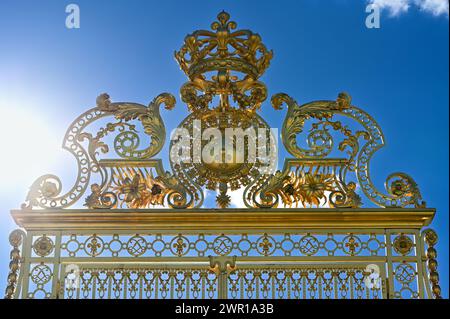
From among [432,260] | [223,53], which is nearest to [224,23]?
[223,53]

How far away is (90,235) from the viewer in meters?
9.76

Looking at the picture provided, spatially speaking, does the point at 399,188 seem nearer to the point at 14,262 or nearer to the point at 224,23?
the point at 224,23

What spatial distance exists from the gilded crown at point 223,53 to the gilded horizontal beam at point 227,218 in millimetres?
1360

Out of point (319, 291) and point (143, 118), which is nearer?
point (319, 291)

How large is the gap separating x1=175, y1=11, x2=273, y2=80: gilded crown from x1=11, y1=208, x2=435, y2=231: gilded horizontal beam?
136cm

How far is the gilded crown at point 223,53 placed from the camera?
1012 centimetres

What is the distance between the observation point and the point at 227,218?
964 centimetres

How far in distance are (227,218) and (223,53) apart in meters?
1.62

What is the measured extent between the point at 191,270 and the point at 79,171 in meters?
1.45

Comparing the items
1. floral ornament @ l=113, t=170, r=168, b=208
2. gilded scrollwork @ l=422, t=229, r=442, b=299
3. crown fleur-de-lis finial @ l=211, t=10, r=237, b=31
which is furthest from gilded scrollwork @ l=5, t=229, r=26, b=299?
gilded scrollwork @ l=422, t=229, r=442, b=299

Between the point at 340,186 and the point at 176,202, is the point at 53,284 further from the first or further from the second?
the point at 340,186
